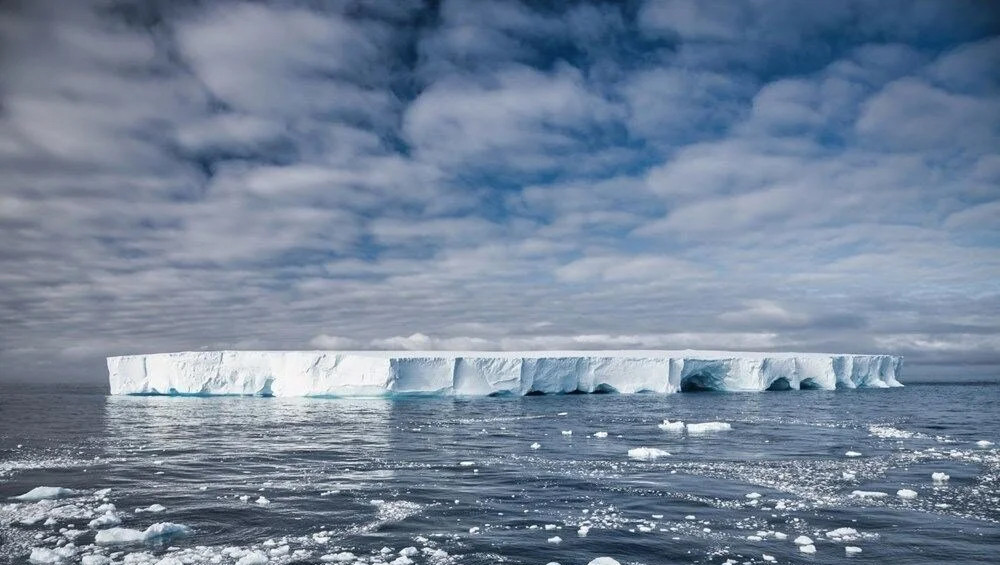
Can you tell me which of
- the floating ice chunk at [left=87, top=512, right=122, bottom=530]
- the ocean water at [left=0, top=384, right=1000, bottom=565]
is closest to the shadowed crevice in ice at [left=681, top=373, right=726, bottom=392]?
the ocean water at [left=0, top=384, right=1000, bottom=565]

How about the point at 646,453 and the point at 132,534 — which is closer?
the point at 132,534

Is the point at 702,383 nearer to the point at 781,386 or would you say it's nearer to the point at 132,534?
the point at 781,386

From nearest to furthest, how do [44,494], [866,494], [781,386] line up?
[44,494] → [866,494] → [781,386]

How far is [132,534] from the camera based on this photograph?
8047mm

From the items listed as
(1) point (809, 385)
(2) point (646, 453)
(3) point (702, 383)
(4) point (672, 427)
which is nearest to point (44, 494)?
(2) point (646, 453)

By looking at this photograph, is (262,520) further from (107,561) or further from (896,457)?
(896,457)

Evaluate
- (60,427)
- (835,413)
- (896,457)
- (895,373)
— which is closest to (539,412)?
(835,413)

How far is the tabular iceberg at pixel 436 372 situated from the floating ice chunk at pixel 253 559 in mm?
27678

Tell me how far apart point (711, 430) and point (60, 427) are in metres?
23.2

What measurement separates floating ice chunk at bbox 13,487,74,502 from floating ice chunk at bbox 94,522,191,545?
315 cm

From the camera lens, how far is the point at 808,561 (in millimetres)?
7191

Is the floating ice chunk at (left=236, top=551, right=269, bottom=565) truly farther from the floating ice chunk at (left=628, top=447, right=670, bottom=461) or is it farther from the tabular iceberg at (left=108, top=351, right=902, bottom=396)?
the tabular iceberg at (left=108, top=351, right=902, bottom=396)

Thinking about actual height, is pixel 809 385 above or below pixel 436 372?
below

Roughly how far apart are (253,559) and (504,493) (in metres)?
4.71
